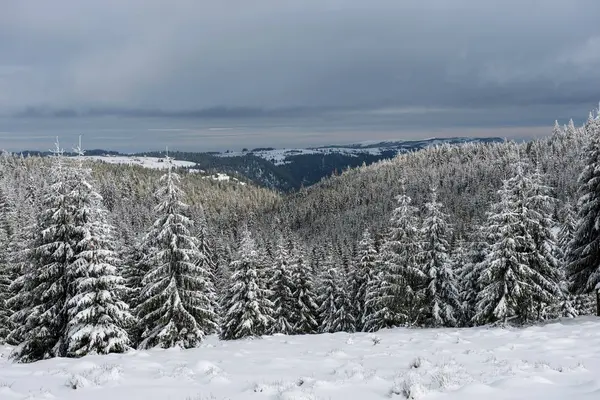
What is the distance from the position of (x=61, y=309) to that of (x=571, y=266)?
27299mm

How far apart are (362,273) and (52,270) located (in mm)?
28050

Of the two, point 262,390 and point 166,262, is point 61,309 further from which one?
point 262,390

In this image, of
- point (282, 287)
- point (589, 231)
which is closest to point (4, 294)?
point (282, 287)

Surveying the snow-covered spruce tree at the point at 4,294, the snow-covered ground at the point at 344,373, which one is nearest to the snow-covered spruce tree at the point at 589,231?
the snow-covered ground at the point at 344,373

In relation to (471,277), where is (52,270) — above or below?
above

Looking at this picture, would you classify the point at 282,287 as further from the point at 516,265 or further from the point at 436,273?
the point at 516,265

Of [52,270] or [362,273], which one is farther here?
[362,273]

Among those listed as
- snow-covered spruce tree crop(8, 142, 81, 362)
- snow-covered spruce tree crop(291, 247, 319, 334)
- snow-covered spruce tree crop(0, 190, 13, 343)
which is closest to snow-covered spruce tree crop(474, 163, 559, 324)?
snow-covered spruce tree crop(291, 247, 319, 334)

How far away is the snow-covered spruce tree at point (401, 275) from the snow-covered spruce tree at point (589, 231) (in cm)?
875

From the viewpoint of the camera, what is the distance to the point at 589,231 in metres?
22.3

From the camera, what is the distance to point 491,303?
2264cm

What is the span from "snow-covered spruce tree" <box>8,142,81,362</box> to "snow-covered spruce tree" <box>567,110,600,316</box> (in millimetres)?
26659

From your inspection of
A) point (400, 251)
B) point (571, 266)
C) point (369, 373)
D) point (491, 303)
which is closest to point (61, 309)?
point (369, 373)

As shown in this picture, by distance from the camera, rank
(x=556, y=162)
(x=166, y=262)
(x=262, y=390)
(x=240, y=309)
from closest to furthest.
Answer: (x=262, y=390)
(x=166, y=262)
(x=240, y=309)
(x=556, y=162)
